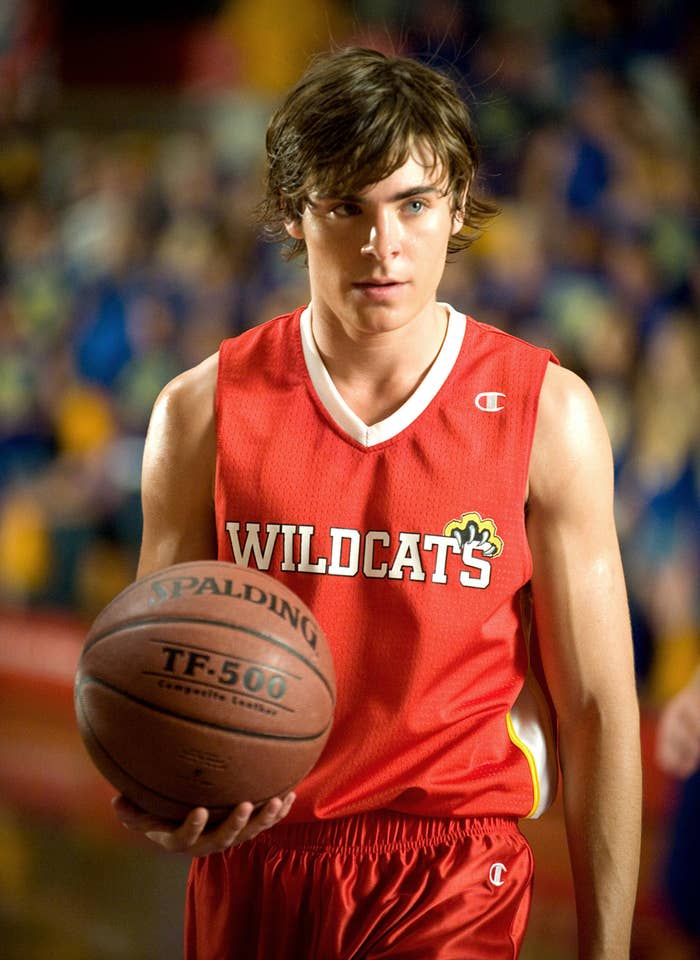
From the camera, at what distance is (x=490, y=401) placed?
1.87 metres

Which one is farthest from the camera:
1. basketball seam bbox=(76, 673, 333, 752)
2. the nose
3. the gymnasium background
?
the gymnasium background

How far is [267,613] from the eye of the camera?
1.67 metres

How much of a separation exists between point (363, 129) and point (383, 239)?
0.16 metres

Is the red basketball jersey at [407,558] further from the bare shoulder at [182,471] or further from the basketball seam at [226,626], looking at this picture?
the basketball seam at [226,626]

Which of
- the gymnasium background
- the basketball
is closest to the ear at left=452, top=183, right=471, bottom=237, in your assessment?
the basketball

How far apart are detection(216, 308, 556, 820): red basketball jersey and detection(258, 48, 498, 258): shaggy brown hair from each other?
1.01ft

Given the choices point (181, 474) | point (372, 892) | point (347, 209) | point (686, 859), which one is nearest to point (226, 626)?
point (181, 474)

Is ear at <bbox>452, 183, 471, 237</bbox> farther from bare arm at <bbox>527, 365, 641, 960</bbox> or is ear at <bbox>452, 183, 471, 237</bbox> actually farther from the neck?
bare arm at <bbox>527, 365, 641, 960</bbox>

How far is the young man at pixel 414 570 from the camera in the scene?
179cm

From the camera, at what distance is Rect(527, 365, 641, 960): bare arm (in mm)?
1829

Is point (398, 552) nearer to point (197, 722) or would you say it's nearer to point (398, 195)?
point (197, 722)

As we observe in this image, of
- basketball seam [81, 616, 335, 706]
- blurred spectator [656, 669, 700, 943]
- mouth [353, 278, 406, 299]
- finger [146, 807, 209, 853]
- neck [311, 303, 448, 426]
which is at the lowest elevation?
blurred spectator [656, 669, 700, 943]

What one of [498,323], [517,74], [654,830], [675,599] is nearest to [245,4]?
[517,74]

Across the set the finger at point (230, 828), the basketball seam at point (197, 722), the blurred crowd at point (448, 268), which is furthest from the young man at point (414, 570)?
the blurred crowd at point (448, 268)
